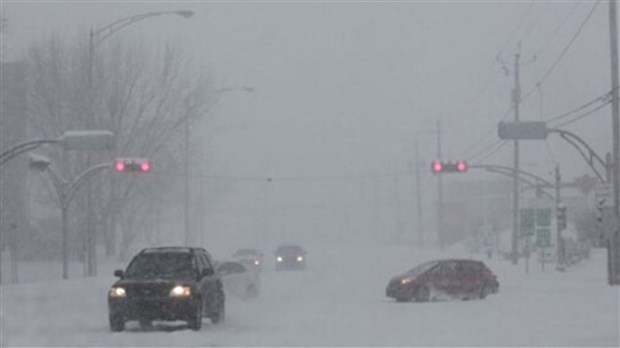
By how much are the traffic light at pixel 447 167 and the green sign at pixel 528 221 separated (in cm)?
446

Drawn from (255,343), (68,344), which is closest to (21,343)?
(68,344)

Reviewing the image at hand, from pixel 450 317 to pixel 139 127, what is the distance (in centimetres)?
3961

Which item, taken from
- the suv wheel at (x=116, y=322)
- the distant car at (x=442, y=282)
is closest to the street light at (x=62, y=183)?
the distant car at (x=442, y=282)

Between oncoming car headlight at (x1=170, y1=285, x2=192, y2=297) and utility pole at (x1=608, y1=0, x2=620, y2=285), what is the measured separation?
→ 64.5 feet

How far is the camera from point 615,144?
40.0m

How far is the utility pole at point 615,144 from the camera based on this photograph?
39.7m

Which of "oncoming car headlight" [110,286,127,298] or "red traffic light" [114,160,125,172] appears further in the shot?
"red traffic light" [114,160,125,172]

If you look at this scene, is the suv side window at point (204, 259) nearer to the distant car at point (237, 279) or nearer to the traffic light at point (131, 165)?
the distant car at point (237, 279)

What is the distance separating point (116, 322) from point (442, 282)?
16016mm

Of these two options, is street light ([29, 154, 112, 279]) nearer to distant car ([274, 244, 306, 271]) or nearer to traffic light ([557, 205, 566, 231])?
traffic light ([557, 205, 566, 231])

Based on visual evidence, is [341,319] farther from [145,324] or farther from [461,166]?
[461,166]

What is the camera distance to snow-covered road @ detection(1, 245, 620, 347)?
21.3 meters

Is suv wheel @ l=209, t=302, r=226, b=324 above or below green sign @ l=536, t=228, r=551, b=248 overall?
below

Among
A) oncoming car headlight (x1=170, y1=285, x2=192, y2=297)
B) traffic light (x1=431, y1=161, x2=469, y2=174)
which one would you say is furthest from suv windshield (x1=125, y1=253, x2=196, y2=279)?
traffic light (x1=431, y1=161, x2=469, y2=174)
